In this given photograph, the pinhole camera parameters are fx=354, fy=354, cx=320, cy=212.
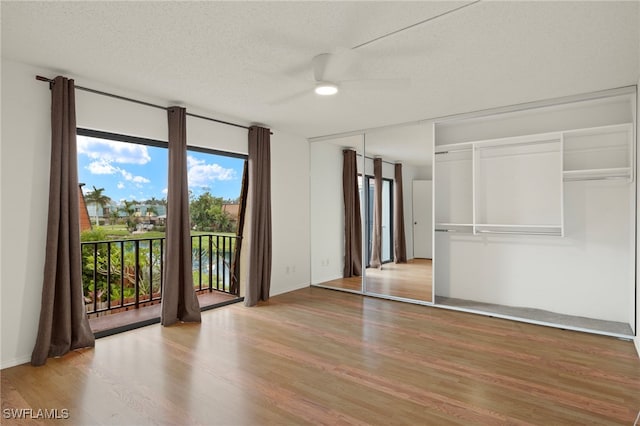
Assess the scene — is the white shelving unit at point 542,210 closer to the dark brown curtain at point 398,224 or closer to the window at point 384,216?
the dark brown curtain at point 398,224

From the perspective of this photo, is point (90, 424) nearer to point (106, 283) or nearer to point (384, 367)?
point (384, 367)

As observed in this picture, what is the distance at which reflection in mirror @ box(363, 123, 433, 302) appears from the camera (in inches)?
194

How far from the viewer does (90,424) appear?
2.16 metres

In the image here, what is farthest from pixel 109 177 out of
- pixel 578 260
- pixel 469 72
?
pixel 578 260

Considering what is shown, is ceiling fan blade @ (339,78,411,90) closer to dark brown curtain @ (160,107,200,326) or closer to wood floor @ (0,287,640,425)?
dark brown curtain @ (160,107,200,326)

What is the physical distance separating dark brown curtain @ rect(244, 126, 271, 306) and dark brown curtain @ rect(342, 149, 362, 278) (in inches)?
52.9

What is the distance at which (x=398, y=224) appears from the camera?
520 cm

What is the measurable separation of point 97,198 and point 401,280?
415cm

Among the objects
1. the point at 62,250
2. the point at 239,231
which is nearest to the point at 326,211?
the point at 239,231

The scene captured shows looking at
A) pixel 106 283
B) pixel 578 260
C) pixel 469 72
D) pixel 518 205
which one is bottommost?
pixel 106 283

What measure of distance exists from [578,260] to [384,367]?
265 centimetres

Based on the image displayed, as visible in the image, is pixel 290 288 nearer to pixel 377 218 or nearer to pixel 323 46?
pixel 377 218

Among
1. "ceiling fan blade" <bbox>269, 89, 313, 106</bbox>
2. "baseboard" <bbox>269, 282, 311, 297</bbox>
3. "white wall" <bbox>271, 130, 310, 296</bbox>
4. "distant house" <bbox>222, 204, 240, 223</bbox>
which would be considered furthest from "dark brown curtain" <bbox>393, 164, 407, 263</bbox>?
"distant house" <bbox>222, 204, 240, 223</bbox>

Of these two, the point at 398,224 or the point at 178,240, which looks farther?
the point at 398,224
